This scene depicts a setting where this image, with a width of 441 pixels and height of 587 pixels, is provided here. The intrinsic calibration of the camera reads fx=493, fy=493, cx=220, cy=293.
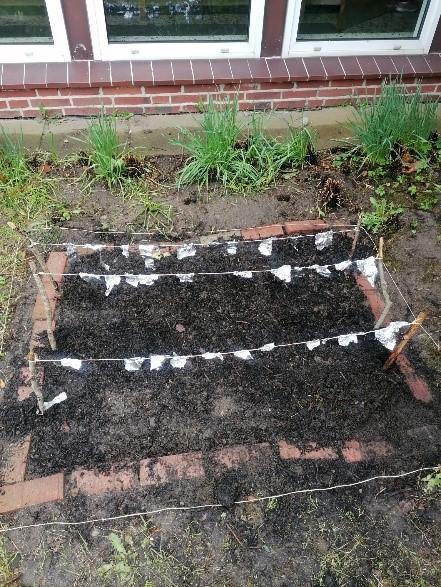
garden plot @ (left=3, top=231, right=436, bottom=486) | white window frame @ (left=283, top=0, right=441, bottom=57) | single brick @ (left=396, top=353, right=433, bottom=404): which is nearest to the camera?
garden plot @ (left=3, top=231, right=436, bottom=486)

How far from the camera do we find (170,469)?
84.7 inches

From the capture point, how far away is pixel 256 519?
204cm

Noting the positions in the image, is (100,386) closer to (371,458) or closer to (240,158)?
(371,458)

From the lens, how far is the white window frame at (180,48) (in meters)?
3.28

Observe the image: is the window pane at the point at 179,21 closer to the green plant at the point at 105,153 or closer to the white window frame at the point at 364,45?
the white window frame at the point at 364,45

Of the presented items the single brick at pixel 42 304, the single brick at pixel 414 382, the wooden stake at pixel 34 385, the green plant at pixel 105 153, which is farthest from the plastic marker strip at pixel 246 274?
the green plant at pixel 105 153

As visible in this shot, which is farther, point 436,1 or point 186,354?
point 436,1

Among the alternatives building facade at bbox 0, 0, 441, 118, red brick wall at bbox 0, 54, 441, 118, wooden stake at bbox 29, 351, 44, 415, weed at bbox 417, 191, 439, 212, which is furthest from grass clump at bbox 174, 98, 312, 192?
wooden stake at bbox 29, 351, 44, 415

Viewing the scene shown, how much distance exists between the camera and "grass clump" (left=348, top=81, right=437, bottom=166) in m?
3.32

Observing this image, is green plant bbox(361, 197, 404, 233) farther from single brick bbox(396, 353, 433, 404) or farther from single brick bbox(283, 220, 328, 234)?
single brick bbox(396, 353, 433, 404)

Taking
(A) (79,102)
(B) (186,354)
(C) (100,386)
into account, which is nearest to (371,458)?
(B) (186,354)

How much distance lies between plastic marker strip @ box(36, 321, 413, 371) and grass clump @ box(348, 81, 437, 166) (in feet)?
4.71

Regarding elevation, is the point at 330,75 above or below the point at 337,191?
above

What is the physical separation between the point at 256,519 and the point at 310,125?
2870 mm
